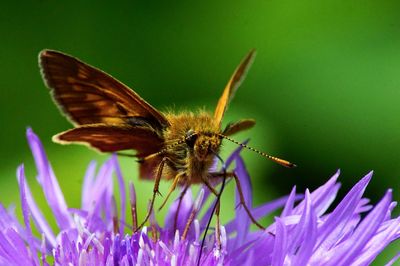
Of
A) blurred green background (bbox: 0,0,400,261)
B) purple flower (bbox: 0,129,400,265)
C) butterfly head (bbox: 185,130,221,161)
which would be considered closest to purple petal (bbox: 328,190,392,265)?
purple flower (bbox: 0,129,400,265)

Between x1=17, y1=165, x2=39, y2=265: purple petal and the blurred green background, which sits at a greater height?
the blurred green background

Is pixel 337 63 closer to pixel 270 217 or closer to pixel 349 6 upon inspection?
pixel 349 6

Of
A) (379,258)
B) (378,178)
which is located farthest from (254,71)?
(379,258)

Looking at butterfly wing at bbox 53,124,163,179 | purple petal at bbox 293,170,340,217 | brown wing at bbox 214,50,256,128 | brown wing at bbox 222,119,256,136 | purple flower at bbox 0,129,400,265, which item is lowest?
purple flower at bbox 0,129,400,265

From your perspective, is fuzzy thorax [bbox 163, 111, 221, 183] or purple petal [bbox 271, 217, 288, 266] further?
fuzzy thorax [bbox 163, 111, 221, 183]

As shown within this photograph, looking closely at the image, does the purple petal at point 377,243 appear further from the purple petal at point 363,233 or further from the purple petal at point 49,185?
the purple petal at point 49,185

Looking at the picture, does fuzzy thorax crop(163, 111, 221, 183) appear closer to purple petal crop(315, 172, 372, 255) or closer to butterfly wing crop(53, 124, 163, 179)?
butterfly wing crop(53, 124, 163, 179)

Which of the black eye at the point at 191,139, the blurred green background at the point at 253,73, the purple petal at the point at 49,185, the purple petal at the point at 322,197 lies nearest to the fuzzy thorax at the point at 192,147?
the black eye at the point at 191,139

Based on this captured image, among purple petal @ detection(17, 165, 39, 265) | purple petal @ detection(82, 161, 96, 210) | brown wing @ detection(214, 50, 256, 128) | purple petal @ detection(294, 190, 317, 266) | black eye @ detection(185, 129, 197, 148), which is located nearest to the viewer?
purple petal @ detection(294, 190, 317, 266)
